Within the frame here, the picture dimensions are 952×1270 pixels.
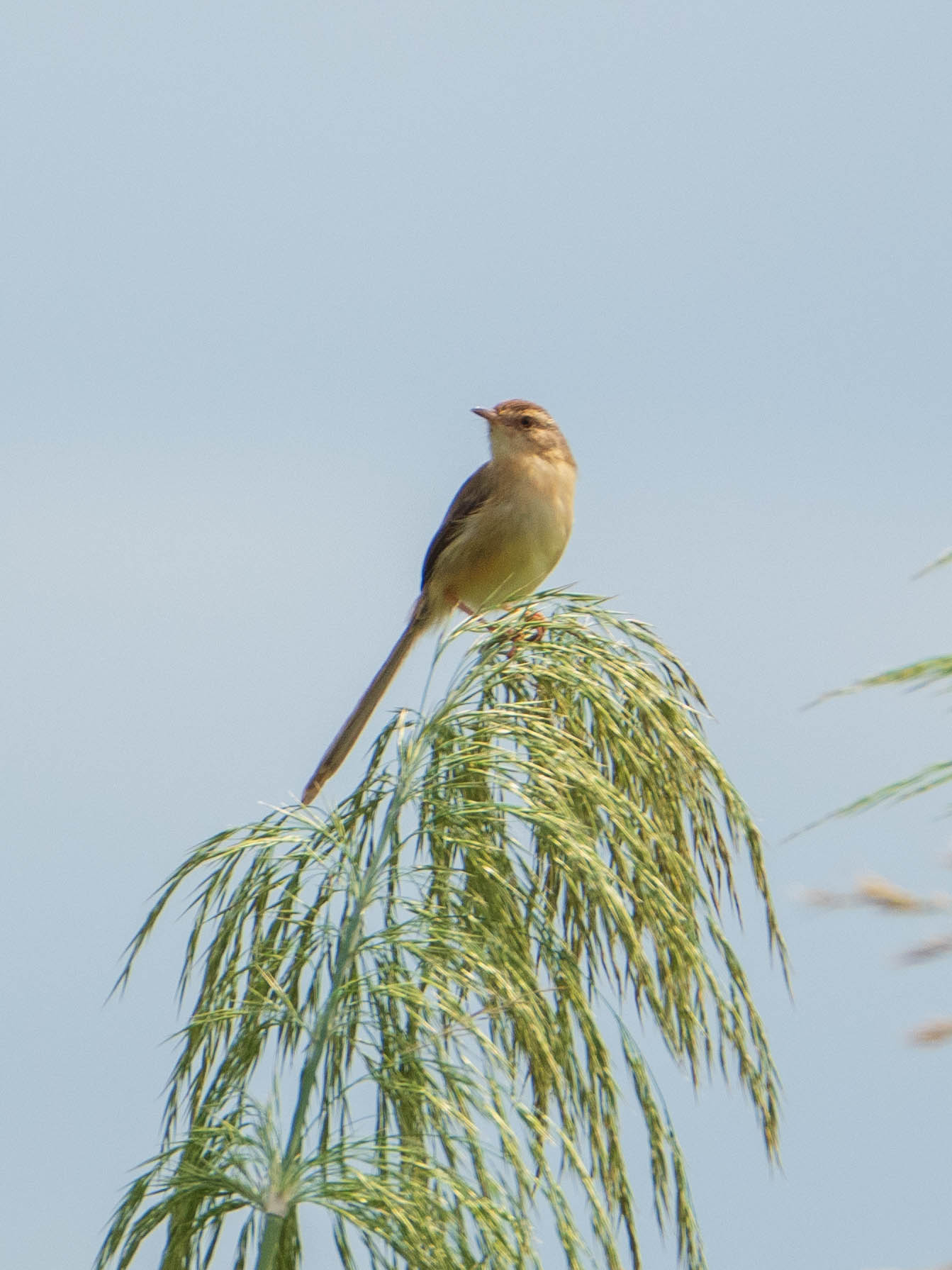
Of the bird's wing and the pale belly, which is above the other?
the bird's wing

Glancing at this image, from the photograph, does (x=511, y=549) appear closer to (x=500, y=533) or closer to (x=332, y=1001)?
(x=500, y=533)

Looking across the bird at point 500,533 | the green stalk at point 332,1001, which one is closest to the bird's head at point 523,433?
the bird at point 500,533

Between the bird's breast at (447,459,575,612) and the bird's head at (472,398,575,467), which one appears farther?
the bird's head at (472,398,575,467)

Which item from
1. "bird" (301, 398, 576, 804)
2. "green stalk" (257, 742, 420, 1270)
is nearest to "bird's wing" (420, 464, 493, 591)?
"bird" (301, 398, 576, 804)

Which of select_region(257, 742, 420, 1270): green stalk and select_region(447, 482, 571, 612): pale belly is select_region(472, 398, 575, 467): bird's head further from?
select_region(257, 742, 420, 1270): green stalk

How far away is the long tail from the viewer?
497cm

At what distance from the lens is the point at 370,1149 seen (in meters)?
2.63

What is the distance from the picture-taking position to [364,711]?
5.95 m

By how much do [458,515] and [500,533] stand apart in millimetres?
401

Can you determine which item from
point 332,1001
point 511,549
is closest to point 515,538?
point 511,549

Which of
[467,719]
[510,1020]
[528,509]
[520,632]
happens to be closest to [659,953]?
[510,1020]

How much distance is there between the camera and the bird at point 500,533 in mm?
6406

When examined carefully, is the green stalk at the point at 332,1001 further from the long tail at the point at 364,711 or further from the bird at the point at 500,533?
the bird at the point at 500,533

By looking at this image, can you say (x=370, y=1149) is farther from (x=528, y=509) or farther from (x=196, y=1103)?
(x=528, y=509)
